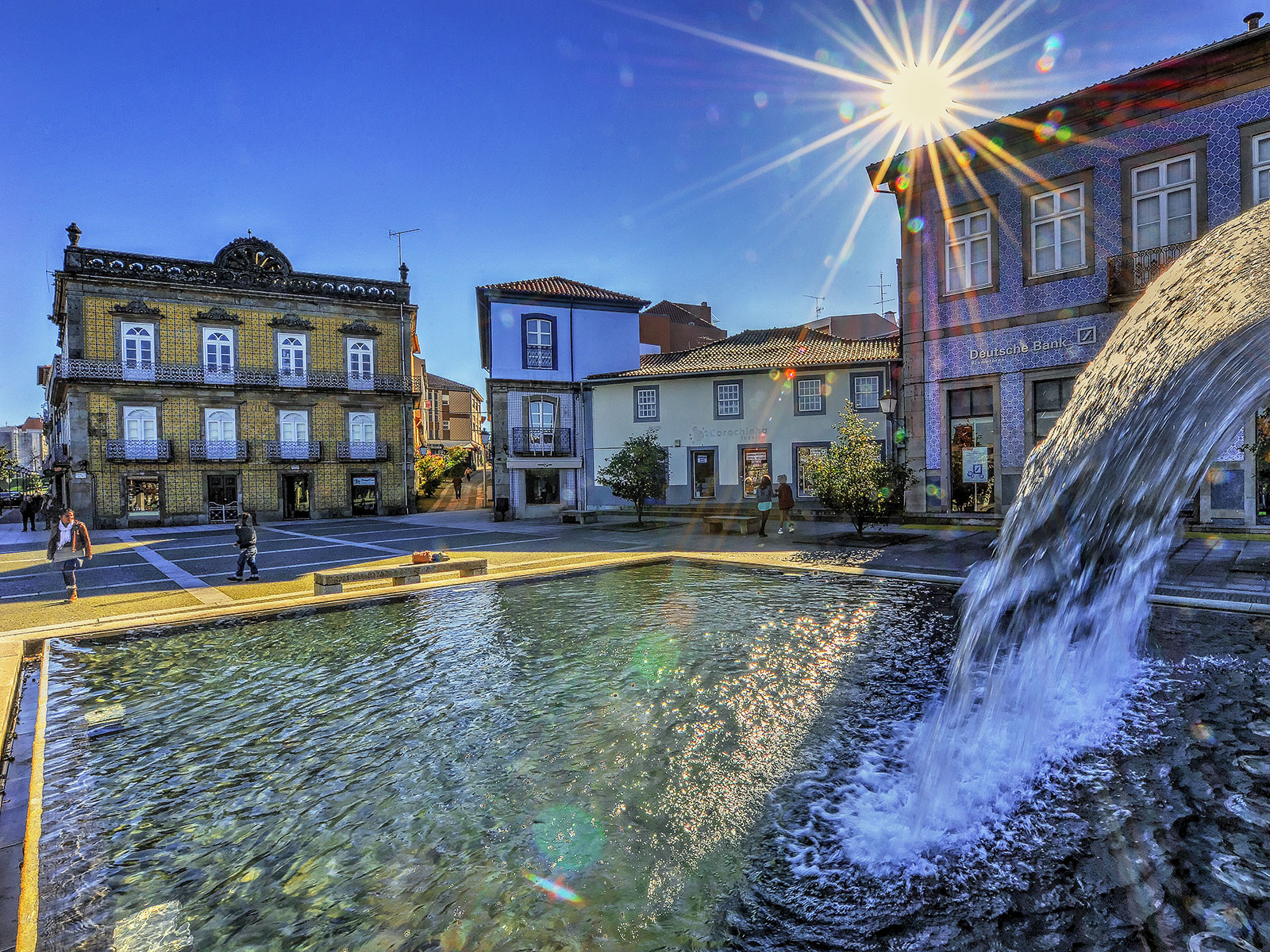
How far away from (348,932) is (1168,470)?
743 centimetres

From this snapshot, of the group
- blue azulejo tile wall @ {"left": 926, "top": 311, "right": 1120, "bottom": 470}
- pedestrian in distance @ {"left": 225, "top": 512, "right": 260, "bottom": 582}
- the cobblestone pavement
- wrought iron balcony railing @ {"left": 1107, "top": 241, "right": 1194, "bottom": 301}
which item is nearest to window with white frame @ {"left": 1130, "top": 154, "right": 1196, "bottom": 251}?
wrought iron balcony railing @ {"left": 1107, "top": 241, "right": 1194, "bottom": 301}

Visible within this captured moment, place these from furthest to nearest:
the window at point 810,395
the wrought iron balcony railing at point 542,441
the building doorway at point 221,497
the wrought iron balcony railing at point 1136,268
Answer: the building doorway at point 221,497, the wrought iron balcony railing at point 542,441, the window at point 810,395, the wrought iron balcony railing at point 1136,268

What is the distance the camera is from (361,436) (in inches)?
1332

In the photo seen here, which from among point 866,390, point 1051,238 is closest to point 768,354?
point 866,390

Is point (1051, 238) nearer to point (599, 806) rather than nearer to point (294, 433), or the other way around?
point (599, 806)

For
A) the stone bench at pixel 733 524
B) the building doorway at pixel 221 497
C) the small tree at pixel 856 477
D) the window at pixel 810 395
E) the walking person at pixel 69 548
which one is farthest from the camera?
the building doorway at pixel 221 497

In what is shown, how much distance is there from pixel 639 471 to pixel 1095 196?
13591 mm

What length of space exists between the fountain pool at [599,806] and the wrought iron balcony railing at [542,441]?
23.2m

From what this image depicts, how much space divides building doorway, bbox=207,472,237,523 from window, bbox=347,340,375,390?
23.7 feet

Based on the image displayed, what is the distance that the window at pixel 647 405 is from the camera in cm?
2981

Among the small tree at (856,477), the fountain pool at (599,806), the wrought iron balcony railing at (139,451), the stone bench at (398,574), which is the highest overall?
the wrought iron balcony railing at (139,451)

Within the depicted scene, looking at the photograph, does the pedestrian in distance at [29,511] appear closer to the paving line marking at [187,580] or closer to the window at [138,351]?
the window at [138,351]

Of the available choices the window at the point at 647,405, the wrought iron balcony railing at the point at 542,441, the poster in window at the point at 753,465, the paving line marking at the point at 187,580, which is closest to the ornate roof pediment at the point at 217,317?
the wrought iron balcony railing at the point at 542,441

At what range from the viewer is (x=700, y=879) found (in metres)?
3.21
